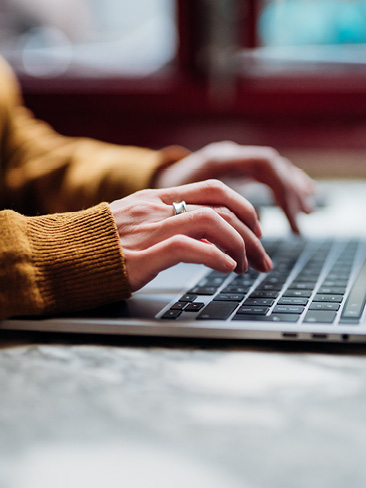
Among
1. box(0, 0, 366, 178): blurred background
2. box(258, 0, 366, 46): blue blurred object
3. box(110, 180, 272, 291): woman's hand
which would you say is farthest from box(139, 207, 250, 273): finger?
box(258, 0, 366, 46): blue blurred object

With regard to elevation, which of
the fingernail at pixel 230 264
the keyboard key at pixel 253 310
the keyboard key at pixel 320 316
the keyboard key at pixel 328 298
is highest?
the fingernail at pixel 230 264

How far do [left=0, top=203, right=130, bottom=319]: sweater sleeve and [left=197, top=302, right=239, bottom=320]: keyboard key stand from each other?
6 cm

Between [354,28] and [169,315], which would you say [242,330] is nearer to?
[169,315]

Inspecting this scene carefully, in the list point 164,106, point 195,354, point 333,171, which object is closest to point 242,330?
point 195,354

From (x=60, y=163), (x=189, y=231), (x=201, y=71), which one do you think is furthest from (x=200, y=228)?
(x=201, y=71)

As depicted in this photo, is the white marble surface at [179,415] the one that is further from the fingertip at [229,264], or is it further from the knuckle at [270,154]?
the knuckle at [270,154]

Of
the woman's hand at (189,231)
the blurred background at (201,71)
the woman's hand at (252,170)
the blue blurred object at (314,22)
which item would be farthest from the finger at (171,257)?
the blue blurred object at (314,22)

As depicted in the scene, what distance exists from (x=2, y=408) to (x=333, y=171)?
97cm

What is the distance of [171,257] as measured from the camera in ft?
1.46

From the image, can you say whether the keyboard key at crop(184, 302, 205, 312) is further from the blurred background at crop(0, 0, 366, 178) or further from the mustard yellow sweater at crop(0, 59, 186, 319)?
the blurred background at crop(0, 0, 366, 178)

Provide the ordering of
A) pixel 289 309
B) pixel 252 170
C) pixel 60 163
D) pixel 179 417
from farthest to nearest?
1. pixel 60 163
2. pixel 252 170
3. pixel 289 309
4. pixel 179 417

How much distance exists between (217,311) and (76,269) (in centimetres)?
11

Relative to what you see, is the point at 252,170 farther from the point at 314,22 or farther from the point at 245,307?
the point at 314,22

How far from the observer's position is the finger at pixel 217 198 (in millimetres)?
494
